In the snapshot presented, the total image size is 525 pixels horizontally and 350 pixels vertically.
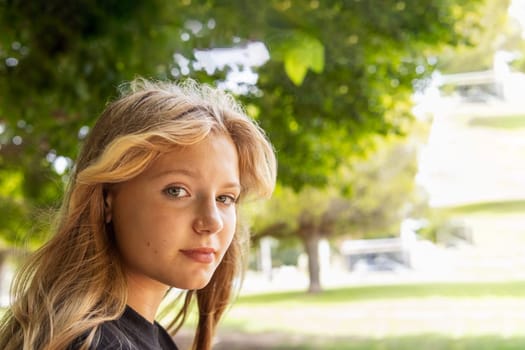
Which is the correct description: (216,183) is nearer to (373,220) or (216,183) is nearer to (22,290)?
(22,290)

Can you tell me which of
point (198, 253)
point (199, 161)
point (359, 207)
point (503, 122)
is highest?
point (503, 122)

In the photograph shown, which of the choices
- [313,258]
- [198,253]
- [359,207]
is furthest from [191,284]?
[313,258]

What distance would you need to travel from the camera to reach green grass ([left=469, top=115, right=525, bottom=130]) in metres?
12.2

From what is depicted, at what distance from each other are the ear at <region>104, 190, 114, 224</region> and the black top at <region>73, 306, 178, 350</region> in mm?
113

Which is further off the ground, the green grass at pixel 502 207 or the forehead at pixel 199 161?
the green grass at pixel 502 207

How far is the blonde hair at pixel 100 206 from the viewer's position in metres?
0.85

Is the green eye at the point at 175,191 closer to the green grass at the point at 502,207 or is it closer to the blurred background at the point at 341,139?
the blurred background at the point at 341,139

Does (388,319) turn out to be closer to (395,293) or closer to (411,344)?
(411,344)

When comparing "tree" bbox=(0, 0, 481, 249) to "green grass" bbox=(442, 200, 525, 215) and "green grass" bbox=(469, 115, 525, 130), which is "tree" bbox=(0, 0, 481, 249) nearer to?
"green grass" bbox=(442, 200, 525, 215)

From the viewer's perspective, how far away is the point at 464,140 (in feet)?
50.5

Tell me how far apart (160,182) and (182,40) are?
2016 millimetres

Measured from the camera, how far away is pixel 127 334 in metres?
0.86

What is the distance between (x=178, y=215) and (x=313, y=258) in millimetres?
17291

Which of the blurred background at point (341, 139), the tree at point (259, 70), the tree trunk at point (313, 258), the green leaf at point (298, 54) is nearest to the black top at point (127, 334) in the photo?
the blurred background at point (341, 139)
